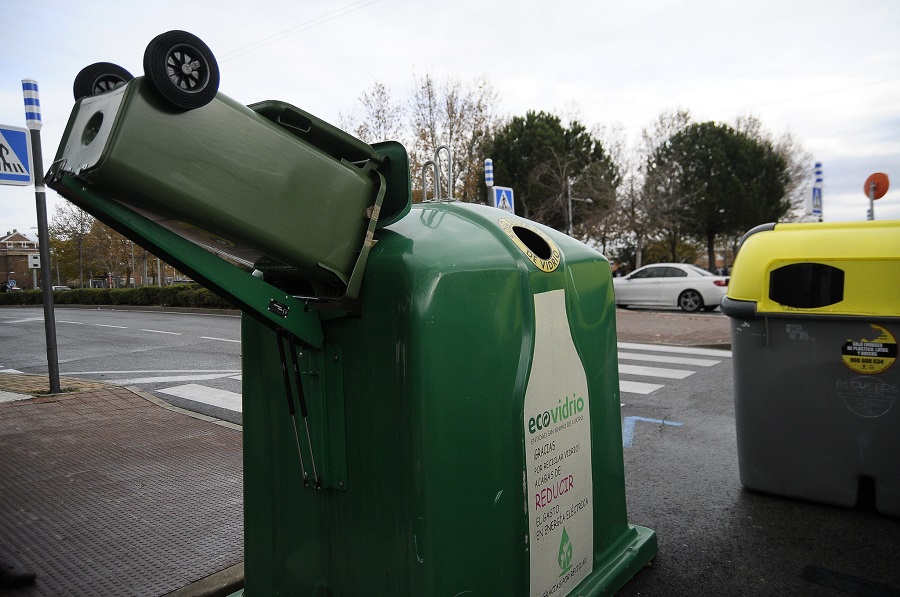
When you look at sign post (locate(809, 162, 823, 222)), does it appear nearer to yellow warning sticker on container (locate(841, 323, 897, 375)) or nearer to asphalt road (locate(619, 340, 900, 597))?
asphalt road (locate(619, 340, 900, 597))

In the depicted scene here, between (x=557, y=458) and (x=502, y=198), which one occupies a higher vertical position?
(x=502, y=198)

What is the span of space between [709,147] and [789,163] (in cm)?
821

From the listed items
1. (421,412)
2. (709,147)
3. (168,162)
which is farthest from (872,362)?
(709,147)

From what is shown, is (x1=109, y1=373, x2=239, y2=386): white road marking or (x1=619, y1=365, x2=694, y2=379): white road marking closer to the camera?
(x1=619, y1=365, x2=694, y2=379): white road marking

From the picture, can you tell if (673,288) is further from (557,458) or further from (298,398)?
(298,398)

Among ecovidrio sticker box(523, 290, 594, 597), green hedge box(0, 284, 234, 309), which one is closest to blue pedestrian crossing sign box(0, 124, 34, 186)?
ecovidrio sticker box(523, 290, 594, 597)

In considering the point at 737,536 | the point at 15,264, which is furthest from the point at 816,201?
the point at 15,264

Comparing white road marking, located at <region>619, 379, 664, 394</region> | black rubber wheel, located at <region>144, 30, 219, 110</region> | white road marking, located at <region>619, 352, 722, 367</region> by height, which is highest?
black rubber wheel, located at <region>144, 30, 219, 110</region>

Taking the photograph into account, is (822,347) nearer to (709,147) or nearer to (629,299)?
(629,299)

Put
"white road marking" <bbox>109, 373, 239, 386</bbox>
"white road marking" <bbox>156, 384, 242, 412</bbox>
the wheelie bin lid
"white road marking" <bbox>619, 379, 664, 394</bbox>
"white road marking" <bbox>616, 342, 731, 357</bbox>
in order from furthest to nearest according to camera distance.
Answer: "white road marking" <bbox>616, 342, 731, 357</bbox> < "white road marking" <bbox>109, 373, 239, 386</bbox> < "white road marking" <bbox>619, 379, 664, 394</bbox> < "white road marking" <bbox>156, 384, 242, 412</bbox> < the wheelie bin lid

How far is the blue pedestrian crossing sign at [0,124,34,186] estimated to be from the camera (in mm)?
6598

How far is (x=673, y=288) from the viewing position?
681 inches

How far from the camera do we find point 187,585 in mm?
2967

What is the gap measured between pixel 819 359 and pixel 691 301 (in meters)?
14.1
